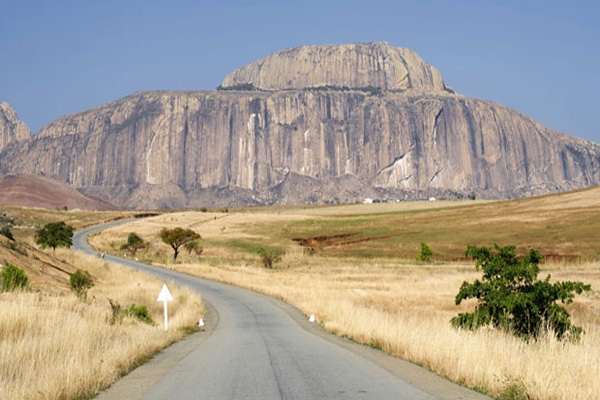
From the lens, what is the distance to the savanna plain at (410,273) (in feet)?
43.4

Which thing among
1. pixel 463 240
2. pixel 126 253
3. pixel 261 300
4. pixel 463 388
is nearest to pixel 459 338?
pixel 463 388

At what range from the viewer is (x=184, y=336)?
83.5 feet

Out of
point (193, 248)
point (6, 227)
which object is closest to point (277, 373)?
point (6, 227)

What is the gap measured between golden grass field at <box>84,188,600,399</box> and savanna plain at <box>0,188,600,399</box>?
6cm

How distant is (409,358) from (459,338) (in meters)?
1.23

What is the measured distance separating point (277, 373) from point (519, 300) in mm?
8681

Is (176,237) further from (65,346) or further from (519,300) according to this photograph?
(65,346)

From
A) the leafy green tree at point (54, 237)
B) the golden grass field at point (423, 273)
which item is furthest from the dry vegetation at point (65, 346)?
the leafy green tree at point (54, 237)

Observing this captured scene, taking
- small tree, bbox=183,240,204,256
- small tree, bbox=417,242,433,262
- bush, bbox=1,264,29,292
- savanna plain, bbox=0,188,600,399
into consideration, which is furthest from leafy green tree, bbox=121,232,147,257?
bush, bbox=1,264,29,292

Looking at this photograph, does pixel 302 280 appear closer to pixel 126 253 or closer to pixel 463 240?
pixel 463 240

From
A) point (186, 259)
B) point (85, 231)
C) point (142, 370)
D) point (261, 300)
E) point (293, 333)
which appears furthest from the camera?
point (85, 231)

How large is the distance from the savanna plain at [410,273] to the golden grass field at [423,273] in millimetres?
65

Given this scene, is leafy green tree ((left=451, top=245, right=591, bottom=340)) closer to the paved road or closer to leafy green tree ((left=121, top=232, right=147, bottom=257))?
the paved road

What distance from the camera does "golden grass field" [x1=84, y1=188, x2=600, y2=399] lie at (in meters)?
13.1
